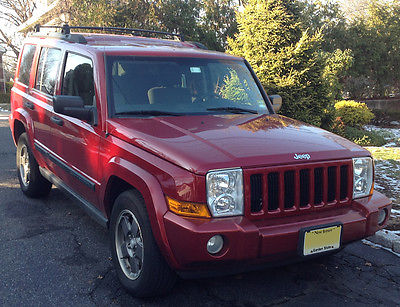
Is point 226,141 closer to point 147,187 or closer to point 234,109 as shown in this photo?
point 147,187

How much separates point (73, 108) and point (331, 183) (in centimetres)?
215

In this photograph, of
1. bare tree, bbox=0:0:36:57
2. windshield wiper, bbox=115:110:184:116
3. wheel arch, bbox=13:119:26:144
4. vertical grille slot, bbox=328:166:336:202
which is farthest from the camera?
bare tree, bbox=0:0:36:57

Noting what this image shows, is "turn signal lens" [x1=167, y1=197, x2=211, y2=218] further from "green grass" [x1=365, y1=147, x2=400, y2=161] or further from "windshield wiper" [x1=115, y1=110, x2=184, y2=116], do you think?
"green grass" [x1=365, y1=147, x2=400, y2=161]

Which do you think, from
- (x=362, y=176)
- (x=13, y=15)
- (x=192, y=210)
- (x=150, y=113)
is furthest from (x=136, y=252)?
(x=13, y=15)

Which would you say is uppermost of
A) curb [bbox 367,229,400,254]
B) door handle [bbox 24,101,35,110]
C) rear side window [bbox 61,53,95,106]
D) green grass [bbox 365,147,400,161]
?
rear side window [bbox 61,53,95,106]

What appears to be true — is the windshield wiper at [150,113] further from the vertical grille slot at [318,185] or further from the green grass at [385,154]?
the green grass at [385,154]

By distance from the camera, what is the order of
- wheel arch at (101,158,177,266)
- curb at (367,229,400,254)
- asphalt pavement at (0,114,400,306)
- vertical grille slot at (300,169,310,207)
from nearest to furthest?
wheel arch at (101,158,177,266) → vertical grille slot at (300,169,310,207) → asphalt pavement at (0,114,400,306) → curb at (367,229,400,254)

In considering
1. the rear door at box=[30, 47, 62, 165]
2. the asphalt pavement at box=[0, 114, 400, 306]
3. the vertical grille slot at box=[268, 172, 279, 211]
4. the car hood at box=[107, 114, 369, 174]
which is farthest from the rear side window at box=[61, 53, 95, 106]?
the vertical grille slot at box=[268, 172, 279, 211]

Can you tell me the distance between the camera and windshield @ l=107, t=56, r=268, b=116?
3736 mm

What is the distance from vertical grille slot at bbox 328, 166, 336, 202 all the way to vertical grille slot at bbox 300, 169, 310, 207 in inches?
8.1

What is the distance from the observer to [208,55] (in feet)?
14.4

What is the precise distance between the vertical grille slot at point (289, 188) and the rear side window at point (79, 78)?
1.86 m

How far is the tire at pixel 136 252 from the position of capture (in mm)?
2984

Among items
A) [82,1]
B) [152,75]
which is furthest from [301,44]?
[82,1]
